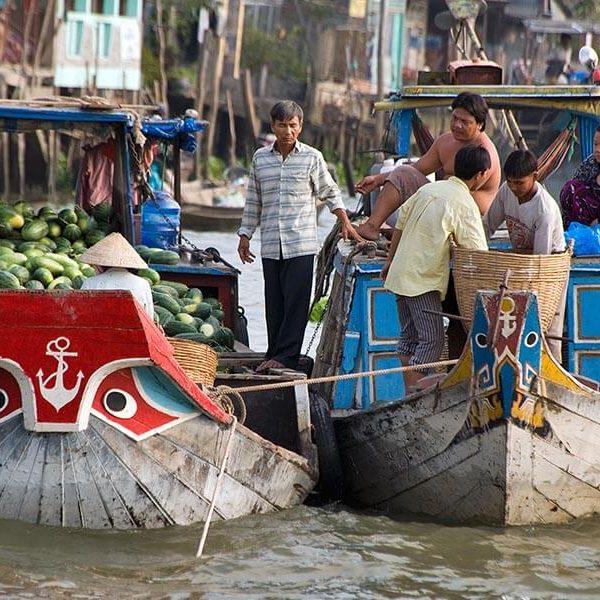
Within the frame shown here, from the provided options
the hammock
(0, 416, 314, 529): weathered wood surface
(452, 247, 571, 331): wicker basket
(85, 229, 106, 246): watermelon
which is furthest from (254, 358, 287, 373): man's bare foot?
(85, 229, 106, 246): watermelon

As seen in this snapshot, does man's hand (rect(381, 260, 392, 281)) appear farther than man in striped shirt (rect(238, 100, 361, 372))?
No

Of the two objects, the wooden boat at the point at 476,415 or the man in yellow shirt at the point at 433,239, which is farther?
the man in yellow shirt at the point at 433,239

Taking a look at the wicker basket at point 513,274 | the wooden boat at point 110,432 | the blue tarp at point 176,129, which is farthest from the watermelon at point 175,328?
the blue tarp at point 176,129

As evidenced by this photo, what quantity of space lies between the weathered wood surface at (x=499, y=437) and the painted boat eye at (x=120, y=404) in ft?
4.47

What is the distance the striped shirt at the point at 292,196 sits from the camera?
24.9ft

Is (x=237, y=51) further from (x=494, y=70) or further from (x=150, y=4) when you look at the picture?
(x=494, y=70)

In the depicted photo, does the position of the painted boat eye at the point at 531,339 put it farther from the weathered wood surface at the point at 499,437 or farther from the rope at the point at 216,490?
the rope at the point at 216,490

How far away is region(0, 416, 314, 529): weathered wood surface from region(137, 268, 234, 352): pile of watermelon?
150 cm

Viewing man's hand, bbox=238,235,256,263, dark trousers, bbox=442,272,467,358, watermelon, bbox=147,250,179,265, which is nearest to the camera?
dark trousers, bbox=442,272,467,358

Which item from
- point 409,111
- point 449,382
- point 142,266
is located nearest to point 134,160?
point 409,111

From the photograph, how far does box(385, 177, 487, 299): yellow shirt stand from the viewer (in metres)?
6.58

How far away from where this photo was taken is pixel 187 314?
810 cm

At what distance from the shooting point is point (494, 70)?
834cm

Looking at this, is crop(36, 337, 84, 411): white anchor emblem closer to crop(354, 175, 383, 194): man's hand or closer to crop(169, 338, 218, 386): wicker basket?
crop(169, 338, 218, 386): wicker basket
